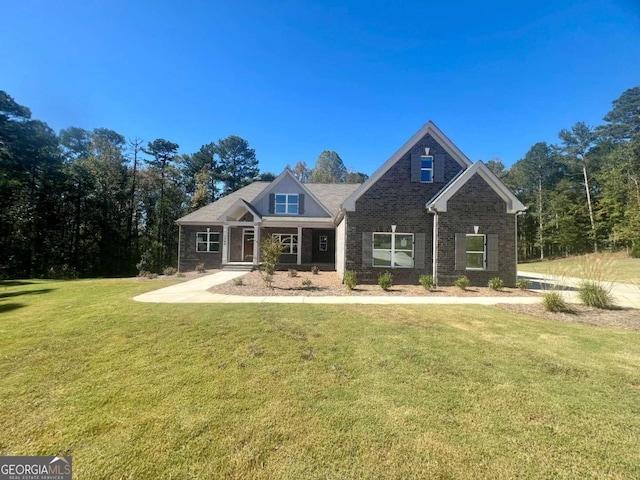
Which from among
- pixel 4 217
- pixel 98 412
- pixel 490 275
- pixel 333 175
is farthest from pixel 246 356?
pixel 333 175

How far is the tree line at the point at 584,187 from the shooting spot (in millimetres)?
33781

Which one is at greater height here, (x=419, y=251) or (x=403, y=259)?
(x=419, y=251)

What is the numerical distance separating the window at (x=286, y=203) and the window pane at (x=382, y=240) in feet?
28.8

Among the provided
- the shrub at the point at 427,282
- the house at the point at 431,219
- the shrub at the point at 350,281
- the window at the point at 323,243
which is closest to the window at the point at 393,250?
the house at the point at 431,219

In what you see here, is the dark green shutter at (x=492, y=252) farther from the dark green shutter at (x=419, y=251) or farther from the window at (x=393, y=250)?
the window at (x=393, y=250)

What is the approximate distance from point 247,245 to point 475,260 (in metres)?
15.2

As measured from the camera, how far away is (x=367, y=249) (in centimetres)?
1362

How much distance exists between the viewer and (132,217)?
33500 millimetres

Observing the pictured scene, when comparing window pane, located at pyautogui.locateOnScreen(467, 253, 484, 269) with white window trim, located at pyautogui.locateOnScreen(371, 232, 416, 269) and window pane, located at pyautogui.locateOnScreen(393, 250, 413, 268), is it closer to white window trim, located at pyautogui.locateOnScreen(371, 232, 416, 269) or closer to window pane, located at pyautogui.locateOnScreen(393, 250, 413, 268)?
white window trim, located at pyautogui.locateOnScreen(371, 232, 416, 269)

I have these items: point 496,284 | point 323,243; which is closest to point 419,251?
point 496,284

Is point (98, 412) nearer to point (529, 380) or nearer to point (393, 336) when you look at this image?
point (393, 336)

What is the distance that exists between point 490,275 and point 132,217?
120 ft

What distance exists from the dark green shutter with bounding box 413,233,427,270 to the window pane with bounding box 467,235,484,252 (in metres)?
1.95

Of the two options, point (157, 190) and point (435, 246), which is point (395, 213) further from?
point (157, 190)
